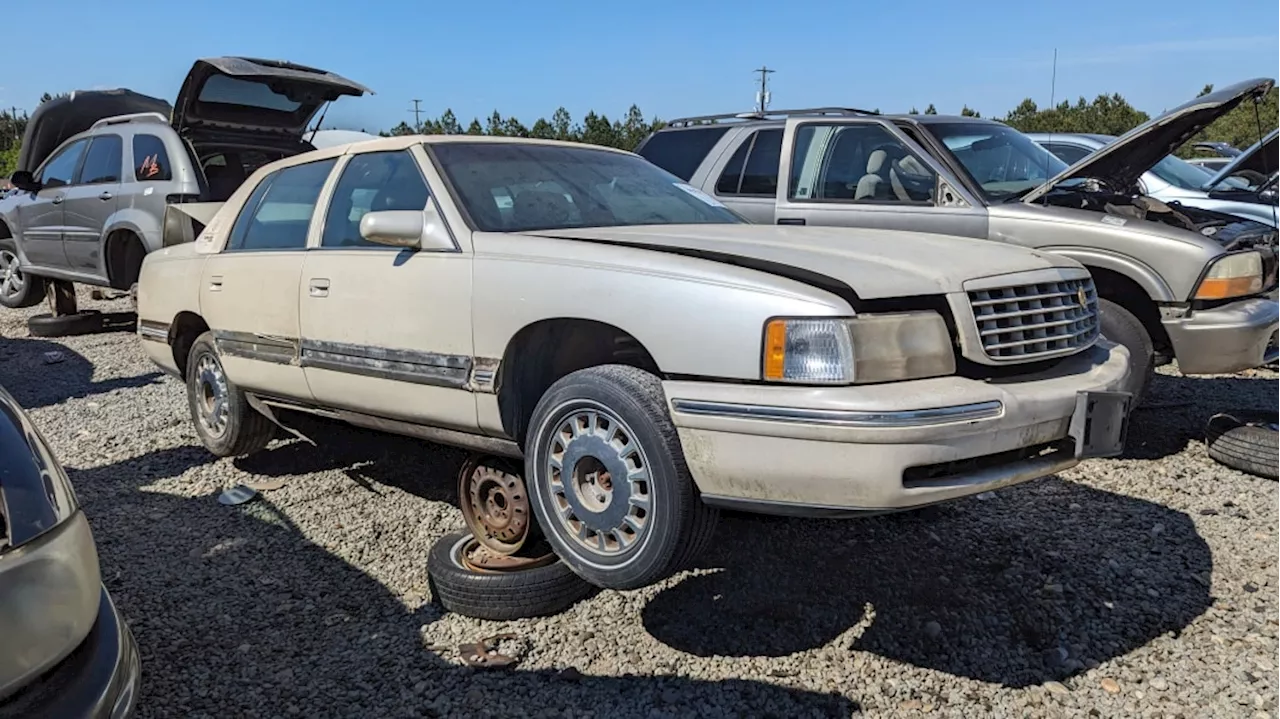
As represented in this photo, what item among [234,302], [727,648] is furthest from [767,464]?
[234,302]

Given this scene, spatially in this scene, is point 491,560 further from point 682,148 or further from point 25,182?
point 25,182

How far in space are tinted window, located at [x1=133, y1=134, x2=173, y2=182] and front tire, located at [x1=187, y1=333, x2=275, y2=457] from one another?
366cm

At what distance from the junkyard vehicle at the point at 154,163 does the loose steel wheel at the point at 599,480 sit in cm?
541

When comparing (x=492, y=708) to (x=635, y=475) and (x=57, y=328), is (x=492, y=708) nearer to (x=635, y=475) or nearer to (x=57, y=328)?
(x=635, y=475)

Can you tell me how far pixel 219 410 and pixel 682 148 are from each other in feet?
12.1

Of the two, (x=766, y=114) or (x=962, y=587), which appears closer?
(x=962, y=587)

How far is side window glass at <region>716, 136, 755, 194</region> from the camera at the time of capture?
6504mm

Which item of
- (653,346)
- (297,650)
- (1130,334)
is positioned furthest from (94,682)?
(1130,334)

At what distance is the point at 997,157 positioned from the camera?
602 centimetres

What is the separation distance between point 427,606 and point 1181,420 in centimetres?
468

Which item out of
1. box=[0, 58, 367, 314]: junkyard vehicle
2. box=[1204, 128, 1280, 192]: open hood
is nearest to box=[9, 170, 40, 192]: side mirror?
box=[0, 58, 367, 314]: junkyard vehicle

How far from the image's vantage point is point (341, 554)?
3.76m

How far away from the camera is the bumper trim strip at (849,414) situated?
2.44 metres

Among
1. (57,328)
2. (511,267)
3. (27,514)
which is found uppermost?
(511,267)
